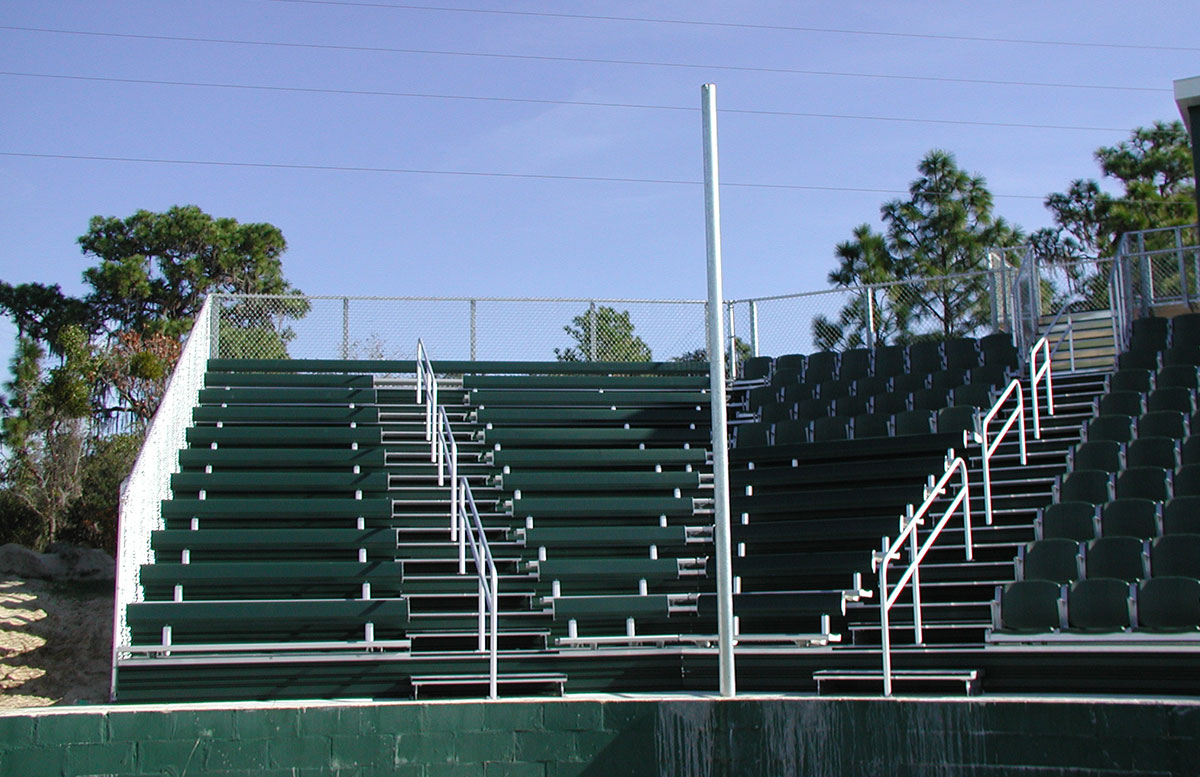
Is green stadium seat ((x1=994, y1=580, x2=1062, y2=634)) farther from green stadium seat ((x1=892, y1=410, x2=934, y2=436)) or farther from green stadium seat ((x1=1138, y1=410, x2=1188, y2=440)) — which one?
green stadium seat ((x1=892, y1=410, x2=934, y2=436))

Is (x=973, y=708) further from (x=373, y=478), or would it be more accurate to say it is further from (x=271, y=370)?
(x=271, y=370)

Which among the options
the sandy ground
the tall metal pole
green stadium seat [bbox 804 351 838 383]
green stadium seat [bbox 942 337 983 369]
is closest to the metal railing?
the tall metal pole

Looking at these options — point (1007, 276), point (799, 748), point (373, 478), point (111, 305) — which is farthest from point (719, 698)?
point (111, 305)

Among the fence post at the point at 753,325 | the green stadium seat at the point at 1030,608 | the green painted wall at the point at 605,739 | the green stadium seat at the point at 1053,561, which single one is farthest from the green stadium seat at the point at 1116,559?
the fence post at the point at 753,325

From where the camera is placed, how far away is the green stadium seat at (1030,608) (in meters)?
10.7

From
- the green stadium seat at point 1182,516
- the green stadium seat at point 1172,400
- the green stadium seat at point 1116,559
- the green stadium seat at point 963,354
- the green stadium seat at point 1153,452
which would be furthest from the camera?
the green stadium seat at point 963,354

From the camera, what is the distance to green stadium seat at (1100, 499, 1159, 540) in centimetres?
1155

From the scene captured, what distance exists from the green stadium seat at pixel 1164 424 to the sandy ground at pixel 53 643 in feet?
41.6

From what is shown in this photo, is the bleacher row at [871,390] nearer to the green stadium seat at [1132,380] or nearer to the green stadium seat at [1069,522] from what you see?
the green stadium seat at [1132,380]

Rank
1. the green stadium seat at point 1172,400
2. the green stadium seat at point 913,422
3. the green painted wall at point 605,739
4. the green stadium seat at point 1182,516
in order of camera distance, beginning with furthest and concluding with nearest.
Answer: the green stadium seat at point 913,422 → the green stadium seat at point 1172,400 → the green stadium seat at point 1182,516 → the green painted wall at point 605,739

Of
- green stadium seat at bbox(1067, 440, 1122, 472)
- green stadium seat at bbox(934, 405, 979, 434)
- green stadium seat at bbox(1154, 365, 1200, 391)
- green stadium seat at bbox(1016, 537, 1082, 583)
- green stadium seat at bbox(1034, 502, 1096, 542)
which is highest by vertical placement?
green stadium seat at bbox(1154, 365, 1200, 391)

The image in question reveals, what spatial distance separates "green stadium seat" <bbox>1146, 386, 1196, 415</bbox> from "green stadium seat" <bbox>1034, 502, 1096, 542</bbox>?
256 cm

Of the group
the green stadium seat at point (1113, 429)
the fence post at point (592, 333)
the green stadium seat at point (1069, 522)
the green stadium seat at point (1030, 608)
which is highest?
the fence post at point (592, 333)

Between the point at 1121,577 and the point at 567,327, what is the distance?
29.8 feet
